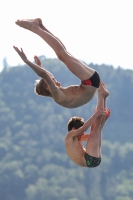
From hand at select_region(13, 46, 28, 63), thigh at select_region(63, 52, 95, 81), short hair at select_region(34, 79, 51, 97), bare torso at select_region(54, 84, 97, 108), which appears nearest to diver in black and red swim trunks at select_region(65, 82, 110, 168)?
bare torso at select_region(54, 84, 97, 108)

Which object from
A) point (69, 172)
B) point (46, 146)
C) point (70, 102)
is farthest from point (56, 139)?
point (70, 102)

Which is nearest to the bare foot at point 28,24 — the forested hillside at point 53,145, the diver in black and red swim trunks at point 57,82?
the diver in black and red swim trunks at point 57,82

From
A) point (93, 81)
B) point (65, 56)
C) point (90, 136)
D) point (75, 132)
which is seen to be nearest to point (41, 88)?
point (65, 56)

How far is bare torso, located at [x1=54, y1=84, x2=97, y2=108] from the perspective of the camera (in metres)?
9.42

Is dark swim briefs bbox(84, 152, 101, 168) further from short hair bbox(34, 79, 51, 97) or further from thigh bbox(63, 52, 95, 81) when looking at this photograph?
thigh bbox(63, 52, 95, 81)

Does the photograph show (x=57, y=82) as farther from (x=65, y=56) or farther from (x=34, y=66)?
(x=34, y=66)

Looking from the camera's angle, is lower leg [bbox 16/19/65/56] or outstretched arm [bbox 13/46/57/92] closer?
outstretched arm [bbox 13/46/57/92]

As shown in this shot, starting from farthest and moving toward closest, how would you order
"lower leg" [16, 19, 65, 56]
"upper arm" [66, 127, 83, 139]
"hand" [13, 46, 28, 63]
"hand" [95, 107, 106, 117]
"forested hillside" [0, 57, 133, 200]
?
"forested hillside" [0, 57, 133, 200] < "upper arm" [66, 127, 83, 139] < "hand" [95, 107, 106, 117] < "lower leg" [16, 19, 65, 56] < "hand" [13, 46, 28, 63]

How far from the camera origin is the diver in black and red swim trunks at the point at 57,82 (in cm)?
930

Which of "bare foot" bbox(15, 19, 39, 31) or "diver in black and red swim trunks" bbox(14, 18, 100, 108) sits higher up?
"bare foot" bbox(15, 19, 39, 31)

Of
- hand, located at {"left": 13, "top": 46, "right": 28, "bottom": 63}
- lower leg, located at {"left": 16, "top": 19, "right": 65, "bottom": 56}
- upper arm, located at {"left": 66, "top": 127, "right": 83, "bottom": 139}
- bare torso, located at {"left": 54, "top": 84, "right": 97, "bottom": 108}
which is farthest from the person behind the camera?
upper arm, located at {"left": 66, "top": 127, "right": 83, "bottom": 139}

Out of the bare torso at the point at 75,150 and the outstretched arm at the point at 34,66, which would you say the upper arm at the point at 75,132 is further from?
the outstretched arm at the point at 34,66

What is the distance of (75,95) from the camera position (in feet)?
31.0

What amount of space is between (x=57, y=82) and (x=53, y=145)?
84.5 meters
